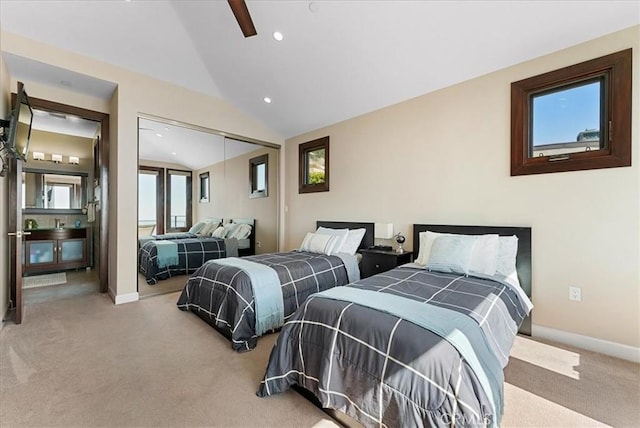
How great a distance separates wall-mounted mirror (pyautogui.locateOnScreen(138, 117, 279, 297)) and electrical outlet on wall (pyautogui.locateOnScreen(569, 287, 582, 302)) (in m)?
4.37

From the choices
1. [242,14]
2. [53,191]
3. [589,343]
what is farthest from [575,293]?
[53,191]

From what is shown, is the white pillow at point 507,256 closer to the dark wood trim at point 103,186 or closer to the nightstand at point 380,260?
the nightstand at point 380,260

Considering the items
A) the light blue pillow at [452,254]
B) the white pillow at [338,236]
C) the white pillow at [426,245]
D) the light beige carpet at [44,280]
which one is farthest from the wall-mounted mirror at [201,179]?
the light blue pillow at [452,254]

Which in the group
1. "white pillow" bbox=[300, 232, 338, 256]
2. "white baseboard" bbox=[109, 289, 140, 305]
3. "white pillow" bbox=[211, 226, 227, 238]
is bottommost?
"white baseboard" bbox=[109, 289, 140, 305]

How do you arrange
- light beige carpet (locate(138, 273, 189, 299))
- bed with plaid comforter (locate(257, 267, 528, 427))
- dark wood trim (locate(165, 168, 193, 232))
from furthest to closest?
dark wood trim (locate(165, 168, 193, 232))
light beige carpet (locate(138, 273, 189, 299))
bed with plaid comforter (locate(257, 267, 528, 427))

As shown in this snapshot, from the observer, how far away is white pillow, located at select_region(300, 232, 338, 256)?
3936 mm

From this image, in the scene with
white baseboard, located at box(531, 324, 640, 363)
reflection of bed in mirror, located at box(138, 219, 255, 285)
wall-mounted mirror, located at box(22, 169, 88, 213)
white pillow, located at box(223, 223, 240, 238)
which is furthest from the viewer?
wall-mounted mirror, located at box(22, 169, 88, 213)

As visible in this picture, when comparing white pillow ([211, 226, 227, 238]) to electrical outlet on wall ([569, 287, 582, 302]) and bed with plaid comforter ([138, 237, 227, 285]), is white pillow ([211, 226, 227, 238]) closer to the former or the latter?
bed with plaid comforter ([138, 237, 227, 285])

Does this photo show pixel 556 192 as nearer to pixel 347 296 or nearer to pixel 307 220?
pixel 347 296

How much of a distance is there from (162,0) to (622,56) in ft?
15.5

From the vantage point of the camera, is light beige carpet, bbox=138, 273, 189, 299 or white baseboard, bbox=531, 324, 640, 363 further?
light beige carpet, bbox=138, 273, 189, 299

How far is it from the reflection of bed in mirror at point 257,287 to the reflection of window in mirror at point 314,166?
1470mm

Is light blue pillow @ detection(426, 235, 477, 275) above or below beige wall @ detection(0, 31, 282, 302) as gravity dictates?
below

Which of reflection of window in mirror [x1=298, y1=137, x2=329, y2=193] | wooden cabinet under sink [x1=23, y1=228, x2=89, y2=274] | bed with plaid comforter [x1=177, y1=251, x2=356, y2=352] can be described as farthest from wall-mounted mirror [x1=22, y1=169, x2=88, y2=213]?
reflection of window in mirror [x1=298, y1=137, x2=329, y2=193]
